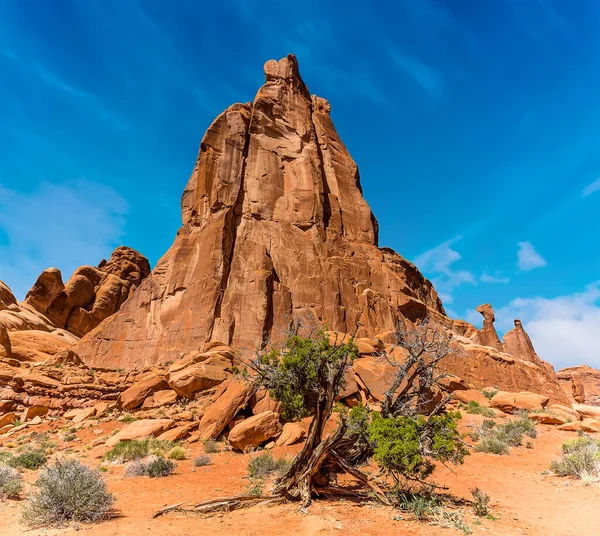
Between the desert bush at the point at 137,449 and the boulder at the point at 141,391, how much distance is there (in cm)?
525

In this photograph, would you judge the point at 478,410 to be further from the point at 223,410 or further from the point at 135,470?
the point at 135,470

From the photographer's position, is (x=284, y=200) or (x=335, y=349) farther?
(x=284, y=200)

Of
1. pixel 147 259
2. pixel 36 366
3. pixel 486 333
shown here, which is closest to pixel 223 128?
pixel 36 366

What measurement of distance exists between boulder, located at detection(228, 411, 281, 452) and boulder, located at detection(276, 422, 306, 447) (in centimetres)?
40

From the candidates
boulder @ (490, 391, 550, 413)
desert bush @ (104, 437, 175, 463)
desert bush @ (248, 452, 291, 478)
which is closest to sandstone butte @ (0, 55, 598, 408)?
boulder @ (490, 391, 550, 413)

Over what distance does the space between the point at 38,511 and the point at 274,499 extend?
196 inches

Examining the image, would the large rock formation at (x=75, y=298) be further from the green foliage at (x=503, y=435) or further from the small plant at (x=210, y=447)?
the green foliage at (x=503, y=435)

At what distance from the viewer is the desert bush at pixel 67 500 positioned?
27.5ft

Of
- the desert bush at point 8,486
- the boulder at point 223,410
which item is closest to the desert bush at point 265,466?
the boulder at point 223,410

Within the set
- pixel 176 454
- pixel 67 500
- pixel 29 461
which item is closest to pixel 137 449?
pixel 176 454

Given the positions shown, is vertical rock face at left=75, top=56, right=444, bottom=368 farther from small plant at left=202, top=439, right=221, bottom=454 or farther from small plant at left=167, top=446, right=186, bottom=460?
small plant at left=167, top=446, right=186, bottom=460

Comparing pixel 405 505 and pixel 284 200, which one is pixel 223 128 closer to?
pixel 284 200

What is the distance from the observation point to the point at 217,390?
69.5 feet

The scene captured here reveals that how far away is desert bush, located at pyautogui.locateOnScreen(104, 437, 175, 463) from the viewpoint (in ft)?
51.3
